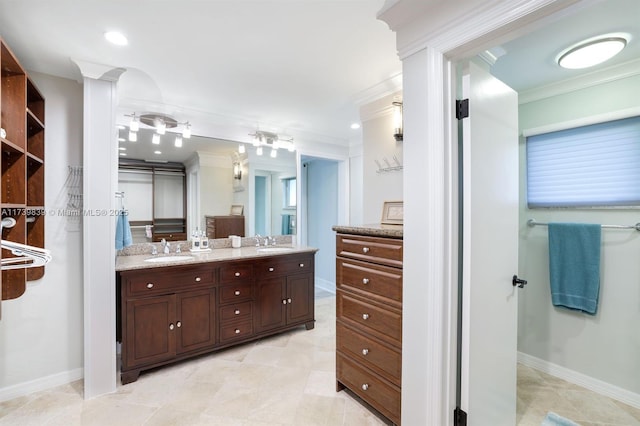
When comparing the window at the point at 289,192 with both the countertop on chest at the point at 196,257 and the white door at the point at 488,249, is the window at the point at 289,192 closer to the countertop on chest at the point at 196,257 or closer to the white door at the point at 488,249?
the countertop on chest at the point at 196,257

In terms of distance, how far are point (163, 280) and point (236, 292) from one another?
2.16 feet

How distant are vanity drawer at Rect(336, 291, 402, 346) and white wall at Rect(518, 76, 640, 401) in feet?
5.24

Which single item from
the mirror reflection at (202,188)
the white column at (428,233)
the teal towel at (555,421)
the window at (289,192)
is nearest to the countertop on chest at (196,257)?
the mirror reflection at (202,188)

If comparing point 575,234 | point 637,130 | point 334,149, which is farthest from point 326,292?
point 637,130

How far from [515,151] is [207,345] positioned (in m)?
2.81

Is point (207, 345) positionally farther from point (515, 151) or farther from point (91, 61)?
point (515, 151)

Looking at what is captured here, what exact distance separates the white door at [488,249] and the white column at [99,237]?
2.37 meters

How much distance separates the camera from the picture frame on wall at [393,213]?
2.35 metres

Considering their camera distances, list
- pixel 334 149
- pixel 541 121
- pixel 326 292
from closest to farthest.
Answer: pixel 541 121
pixel 334 149
pixel 326 292

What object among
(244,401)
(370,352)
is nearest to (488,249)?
(370,352)

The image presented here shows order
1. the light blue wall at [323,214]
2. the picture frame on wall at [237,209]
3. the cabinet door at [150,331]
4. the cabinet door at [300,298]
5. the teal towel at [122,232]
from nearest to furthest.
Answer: the cabinet door at [150,331] → the teal towel at [122,232] → the cabinet door at [300,298] → the picture frame on wall at [237,209] → the light blue wall at [323,214]

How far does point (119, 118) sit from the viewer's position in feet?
9.36

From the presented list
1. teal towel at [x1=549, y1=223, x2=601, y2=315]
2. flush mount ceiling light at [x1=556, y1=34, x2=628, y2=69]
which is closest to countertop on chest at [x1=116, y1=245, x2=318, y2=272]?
teal towel at [x1=549, y1=223, x2=601, y2=315]

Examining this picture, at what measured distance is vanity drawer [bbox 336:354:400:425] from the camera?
1.70 metres
